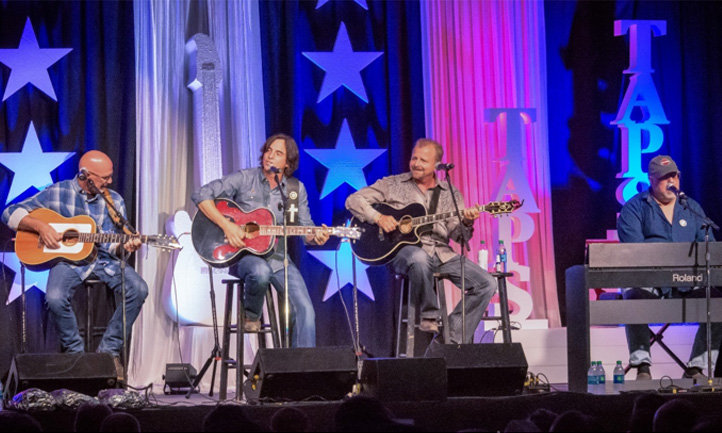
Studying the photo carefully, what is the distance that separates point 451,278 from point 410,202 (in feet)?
2.02

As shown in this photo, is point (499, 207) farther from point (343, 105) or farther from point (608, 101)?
point (608, 101)

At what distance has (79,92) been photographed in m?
6.93

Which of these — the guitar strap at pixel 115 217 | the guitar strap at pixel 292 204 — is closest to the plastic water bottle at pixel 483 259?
the guitar strap at pixel 292 204

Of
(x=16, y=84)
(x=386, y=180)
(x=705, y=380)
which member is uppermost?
(x=16, y=84)

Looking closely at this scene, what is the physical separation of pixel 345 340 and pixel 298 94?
2041 mm

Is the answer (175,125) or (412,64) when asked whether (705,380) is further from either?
(175,125)

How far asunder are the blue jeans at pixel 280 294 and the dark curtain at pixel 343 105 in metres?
1.41

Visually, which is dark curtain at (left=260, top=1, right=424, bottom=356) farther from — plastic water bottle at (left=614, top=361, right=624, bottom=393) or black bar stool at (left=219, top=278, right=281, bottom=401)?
plastic water bottle at (left=614, top=361, right=624, bottom=393)

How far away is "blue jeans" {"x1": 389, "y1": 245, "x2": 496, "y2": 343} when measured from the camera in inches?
227

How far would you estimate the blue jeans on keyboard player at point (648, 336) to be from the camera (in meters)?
5.77

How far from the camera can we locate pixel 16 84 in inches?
270

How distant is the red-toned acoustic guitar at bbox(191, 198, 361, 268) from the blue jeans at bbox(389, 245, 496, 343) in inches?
15.2

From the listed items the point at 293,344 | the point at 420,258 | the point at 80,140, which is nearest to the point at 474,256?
the point at 420,258

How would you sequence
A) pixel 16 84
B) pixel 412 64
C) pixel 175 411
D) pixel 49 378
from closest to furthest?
1. pixel 175 411
2. pixel 49 378
3. pixel 16 84
4. pixel 412 64
